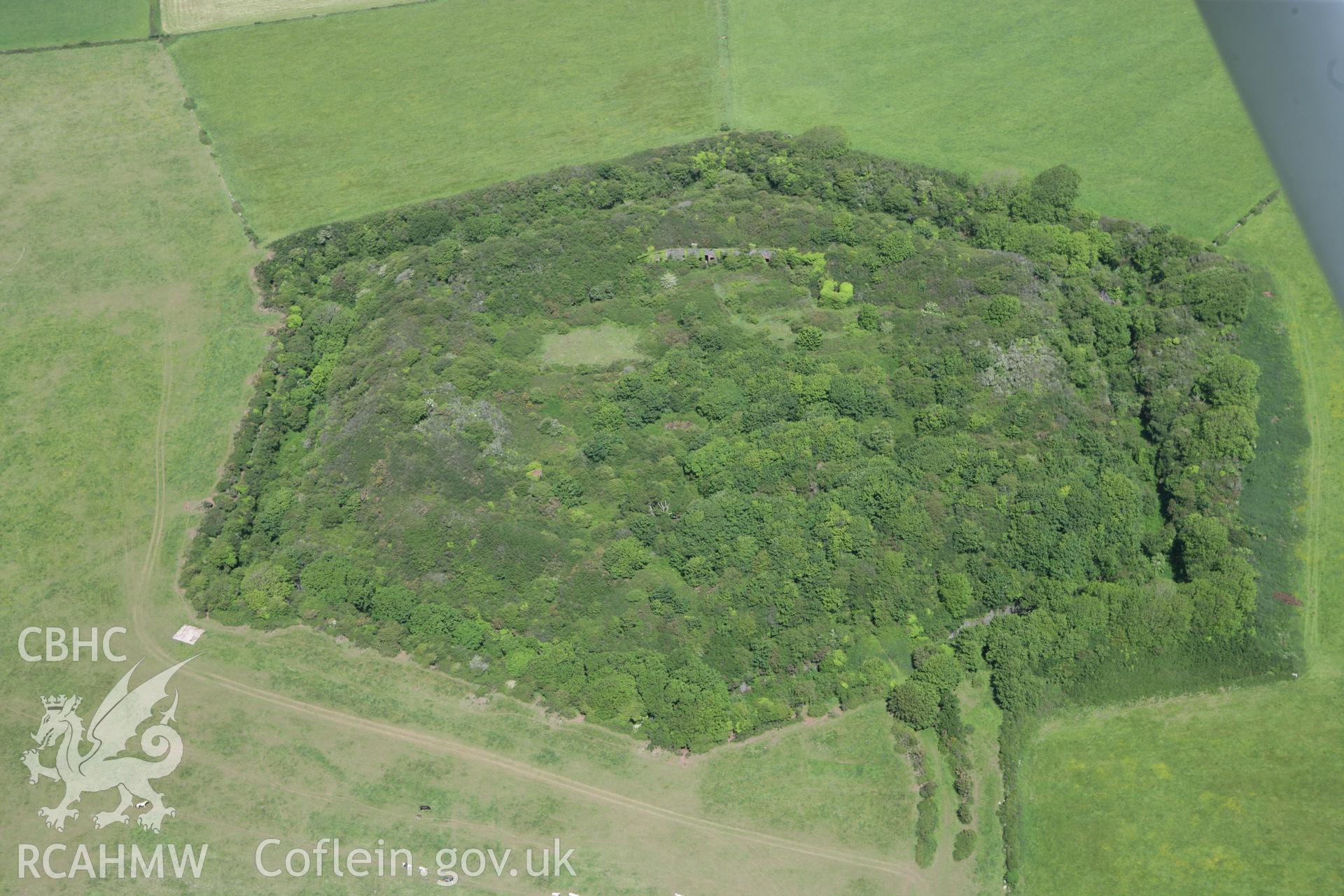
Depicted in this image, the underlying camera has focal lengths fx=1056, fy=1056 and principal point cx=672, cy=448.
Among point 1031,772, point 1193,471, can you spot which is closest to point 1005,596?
point 1031,772

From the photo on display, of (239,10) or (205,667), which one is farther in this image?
(239,10)

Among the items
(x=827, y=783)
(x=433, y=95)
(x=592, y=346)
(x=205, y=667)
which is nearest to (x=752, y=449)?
(x=592, y=346)

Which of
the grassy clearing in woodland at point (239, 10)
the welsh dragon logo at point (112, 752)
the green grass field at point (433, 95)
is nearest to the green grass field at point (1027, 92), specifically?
the green grass field at point (433, 95)

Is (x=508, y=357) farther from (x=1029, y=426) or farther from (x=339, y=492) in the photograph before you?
(x=1029, y=426)

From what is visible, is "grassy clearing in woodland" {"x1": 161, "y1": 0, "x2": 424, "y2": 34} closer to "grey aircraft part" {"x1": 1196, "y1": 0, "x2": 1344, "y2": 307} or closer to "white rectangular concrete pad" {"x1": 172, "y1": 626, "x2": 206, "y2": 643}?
"white rectangular concrete pad" {"x1": 172, "y1": 626, "x2": 206, "y2": 643}

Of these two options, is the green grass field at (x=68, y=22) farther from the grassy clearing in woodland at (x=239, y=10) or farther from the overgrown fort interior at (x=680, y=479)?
the overgrown fort interior at (x=680, y=479)

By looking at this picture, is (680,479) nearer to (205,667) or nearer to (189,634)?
(205,667)
